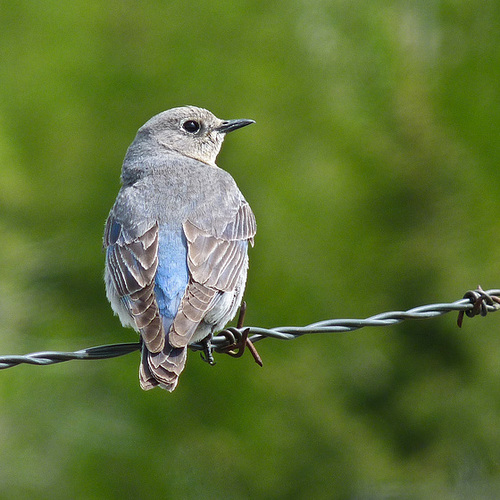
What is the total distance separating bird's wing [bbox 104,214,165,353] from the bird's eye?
1257mm

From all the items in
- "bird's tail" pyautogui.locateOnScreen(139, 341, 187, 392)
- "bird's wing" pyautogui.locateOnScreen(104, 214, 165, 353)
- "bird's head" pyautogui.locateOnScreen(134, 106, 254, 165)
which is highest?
"bird's head" pyautogui.locateOnScreen(134, 106, 254, 165)

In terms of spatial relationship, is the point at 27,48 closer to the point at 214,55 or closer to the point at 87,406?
the point at 214,55

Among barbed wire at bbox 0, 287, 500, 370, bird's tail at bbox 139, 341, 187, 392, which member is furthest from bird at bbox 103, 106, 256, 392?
barbed wire at bbox 0, 287, 500, 370

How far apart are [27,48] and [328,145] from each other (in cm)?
224

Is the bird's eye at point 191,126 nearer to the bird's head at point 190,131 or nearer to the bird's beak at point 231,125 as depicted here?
the bird's head at point 190,131

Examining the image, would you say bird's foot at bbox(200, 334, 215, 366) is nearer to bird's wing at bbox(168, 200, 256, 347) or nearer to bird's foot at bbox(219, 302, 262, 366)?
bird's wing at bbox(168, 200, 256, 347)

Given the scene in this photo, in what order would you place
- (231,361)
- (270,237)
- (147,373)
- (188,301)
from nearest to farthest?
(147,373)
(188,301)
(231,361)
(270,237)

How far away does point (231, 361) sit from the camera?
543 centimetres

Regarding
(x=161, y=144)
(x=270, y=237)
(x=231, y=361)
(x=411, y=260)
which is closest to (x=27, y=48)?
(x=161, y=144)

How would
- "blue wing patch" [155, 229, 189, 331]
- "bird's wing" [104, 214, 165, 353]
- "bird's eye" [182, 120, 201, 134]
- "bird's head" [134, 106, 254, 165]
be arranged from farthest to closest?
1. "bird's eye" [182, 120, 201, 134]
2. "bird's head" [134, 106, 254, 165]
3. "blue wing patch" [155, 229, 189, 331]
4. "bird's wing" [104, 214, 165, 353]

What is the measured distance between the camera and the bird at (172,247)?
4250 millimetres

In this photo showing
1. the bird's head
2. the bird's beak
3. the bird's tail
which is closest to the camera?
the bird's tail

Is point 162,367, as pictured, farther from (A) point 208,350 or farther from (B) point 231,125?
(B) point 231,125

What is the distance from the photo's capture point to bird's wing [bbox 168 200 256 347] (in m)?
4.29
